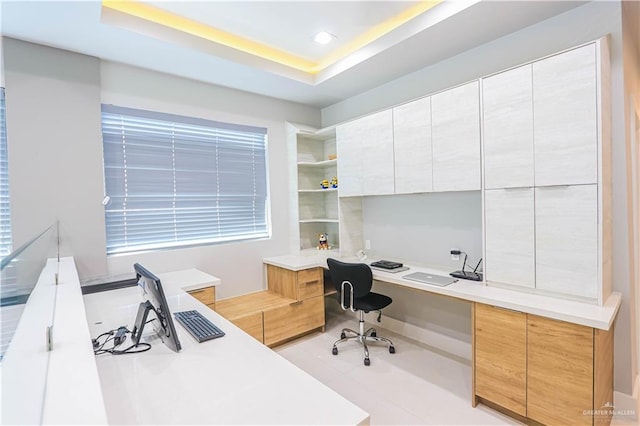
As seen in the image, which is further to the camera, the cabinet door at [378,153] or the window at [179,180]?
the cabinet door at [378,153]

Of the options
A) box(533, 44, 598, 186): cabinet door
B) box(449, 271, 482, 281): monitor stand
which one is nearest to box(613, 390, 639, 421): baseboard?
box(449, 271, 482, 281): monitor stand

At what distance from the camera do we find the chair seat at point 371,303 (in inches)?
113

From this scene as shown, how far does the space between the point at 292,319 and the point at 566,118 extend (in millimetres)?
2872

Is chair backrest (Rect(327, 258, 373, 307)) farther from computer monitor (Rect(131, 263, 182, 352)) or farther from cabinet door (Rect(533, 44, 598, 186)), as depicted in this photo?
computer monitor (Rect(131, 263, 182, 352))

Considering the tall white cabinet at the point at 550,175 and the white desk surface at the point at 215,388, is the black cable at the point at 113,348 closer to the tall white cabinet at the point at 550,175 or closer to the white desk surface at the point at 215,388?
the white desk surface at the point at 215,388

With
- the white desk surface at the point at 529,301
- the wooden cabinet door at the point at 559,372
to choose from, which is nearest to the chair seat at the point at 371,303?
the white desk surface at the point at 529,301

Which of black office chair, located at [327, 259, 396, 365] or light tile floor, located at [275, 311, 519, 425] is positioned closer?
light tile floor, located at [275, 311, 519, 425]

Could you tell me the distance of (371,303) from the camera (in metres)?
2.94

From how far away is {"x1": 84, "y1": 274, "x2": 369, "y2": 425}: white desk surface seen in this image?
3.20 feet

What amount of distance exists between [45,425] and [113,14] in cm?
260

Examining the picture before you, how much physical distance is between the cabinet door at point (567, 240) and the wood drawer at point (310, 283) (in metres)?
2.05

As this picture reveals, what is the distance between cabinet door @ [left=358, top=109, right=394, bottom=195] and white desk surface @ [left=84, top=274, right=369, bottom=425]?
2123mm

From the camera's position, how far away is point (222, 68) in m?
2.89

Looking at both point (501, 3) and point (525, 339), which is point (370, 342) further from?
point (501, 3)
